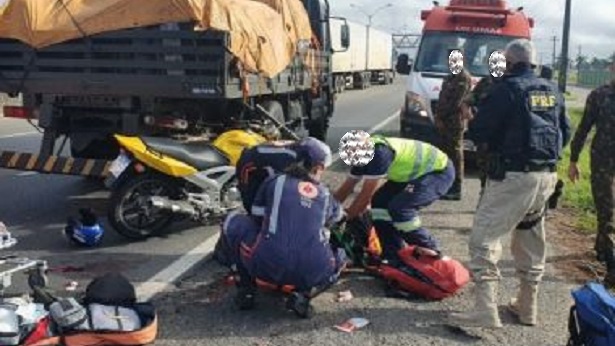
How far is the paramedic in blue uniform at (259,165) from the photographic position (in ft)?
19.7

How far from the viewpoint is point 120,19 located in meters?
8.23

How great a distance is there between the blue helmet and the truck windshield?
23.4 feet

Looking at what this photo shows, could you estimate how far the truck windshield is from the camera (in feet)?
42.6

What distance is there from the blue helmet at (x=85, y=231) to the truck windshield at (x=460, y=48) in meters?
7.13

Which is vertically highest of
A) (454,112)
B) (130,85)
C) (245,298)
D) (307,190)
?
(130,85)

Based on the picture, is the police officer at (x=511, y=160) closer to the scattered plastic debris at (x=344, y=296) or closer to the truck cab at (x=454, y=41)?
the scattered plastic debris at (x=344, y=296)

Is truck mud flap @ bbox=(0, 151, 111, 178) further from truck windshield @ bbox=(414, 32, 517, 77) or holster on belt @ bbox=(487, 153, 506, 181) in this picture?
truck windshield @ bbox=(414, 32, 517, 77)

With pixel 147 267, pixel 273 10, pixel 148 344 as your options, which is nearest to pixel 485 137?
pixel 148 344

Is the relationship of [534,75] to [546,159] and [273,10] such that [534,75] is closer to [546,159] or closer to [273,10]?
[546,159]

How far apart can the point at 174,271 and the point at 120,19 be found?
3012 millimetres

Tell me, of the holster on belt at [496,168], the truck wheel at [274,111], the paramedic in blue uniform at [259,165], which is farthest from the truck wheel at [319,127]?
the holster on belt at [496,168]

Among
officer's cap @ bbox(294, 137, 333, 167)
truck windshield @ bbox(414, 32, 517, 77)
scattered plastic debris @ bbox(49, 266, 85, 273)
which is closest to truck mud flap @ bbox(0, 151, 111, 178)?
scattered plastic debris @ bbox(49, 266, 85, 273)

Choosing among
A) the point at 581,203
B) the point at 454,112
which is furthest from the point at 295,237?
the point at 581,203

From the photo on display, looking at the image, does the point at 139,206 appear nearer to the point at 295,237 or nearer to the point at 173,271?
the point at 173,271
